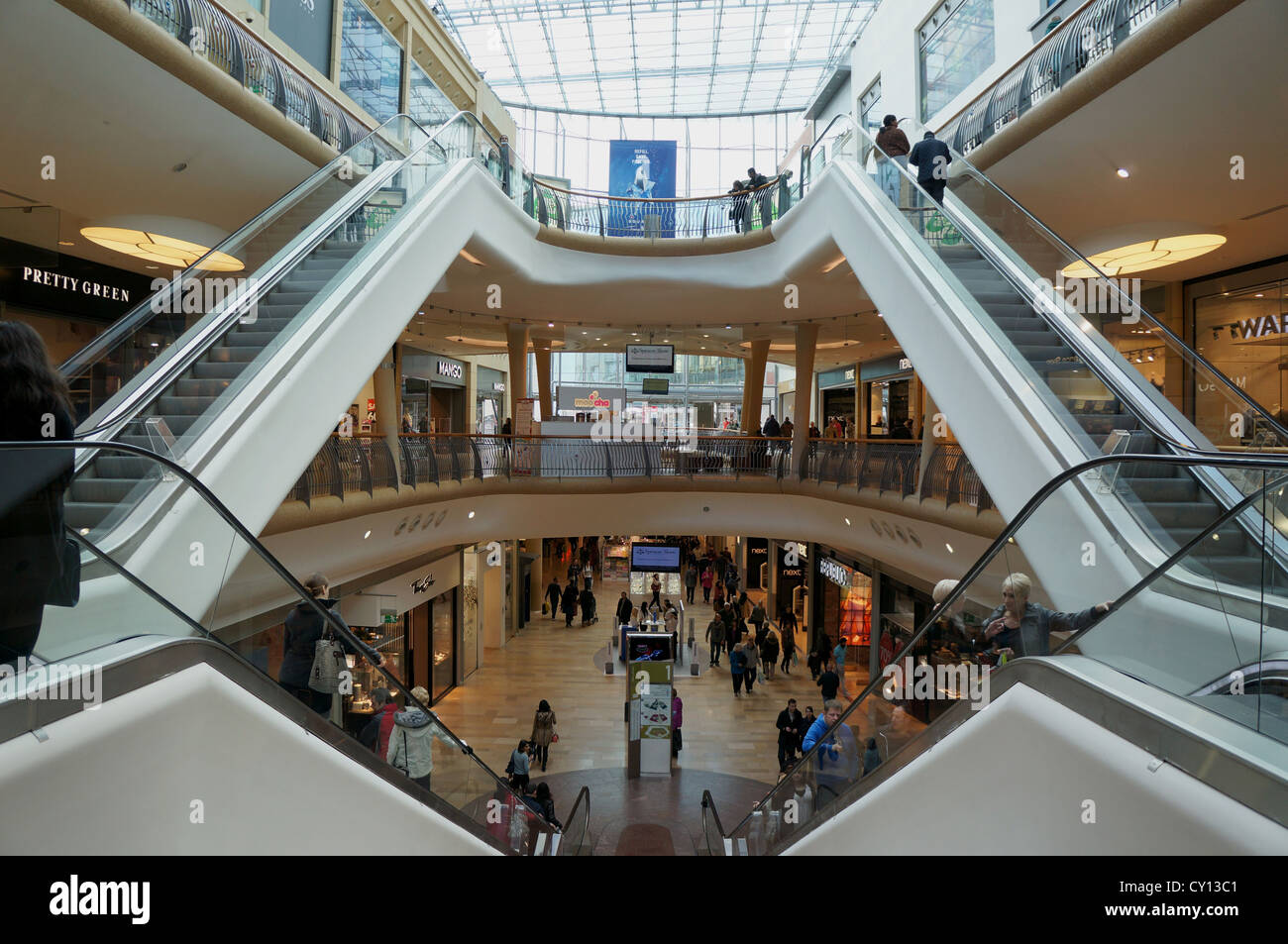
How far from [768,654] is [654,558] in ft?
12.5

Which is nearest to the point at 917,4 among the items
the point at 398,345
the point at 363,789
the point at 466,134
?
the point at 466,134

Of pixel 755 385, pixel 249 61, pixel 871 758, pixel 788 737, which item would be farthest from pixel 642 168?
pixel 871 758

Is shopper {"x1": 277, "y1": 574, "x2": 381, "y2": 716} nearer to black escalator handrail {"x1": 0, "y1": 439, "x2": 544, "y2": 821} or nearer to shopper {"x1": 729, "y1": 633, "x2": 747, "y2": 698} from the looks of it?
black escalator handrail {"x1": 0, "y1": 439, "x2": 544, "y2": 821}

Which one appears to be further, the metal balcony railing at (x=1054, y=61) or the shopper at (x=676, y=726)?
the shopper at (x=676, y=726)

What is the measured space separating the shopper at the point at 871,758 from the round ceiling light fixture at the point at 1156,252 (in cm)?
678

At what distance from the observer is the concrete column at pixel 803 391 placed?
1619cm

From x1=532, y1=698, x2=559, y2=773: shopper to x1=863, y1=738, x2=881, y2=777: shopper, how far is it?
8.47 metres

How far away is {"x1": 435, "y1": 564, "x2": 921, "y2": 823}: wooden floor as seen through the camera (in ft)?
40.8

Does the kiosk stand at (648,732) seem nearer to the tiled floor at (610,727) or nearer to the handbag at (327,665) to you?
the tiled floor at (610,727)

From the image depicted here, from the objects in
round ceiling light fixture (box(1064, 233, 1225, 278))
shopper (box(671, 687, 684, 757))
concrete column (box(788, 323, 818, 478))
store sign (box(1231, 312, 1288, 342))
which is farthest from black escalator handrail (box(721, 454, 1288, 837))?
concrete column (box(788, 323, 818, 478))

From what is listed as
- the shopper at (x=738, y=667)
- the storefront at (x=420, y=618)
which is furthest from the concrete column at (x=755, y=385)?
the storefront at (x=420, y=618)

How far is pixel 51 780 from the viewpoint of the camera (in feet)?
7.10

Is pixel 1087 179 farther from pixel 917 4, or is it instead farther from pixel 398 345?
pixel 398 345

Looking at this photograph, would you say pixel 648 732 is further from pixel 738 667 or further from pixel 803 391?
pixel 803 391
